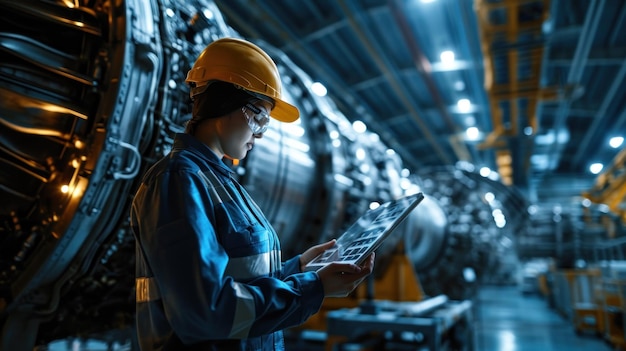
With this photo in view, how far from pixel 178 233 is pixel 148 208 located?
12cm

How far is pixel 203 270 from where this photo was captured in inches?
31.8

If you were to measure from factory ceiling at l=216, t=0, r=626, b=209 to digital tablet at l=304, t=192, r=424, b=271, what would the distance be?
17.0 feet

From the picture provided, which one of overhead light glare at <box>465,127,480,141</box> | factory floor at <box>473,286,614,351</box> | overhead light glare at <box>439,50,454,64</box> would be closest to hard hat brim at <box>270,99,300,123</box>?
factory floor at <box>473,286,614,351</box>

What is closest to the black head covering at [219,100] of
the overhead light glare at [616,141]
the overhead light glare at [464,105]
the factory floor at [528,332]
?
the factory floor at [528,332]

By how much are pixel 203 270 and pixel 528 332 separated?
8080 mm

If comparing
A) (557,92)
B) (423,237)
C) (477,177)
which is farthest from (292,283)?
(557,92)

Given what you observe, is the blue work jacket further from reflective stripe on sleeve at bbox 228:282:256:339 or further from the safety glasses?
the safety glasses

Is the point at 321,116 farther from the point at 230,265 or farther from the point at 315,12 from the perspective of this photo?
the point at 315,12

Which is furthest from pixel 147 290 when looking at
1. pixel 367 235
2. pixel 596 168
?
pixel 596 168

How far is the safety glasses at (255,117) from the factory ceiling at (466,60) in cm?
517

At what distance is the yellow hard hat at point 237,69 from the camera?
3.57ft

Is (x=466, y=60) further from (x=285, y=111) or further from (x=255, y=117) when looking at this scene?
(x=255, y=117)

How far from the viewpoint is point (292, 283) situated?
93 cm

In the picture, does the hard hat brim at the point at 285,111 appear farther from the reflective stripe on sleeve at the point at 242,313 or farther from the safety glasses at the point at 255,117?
the reflective stripe on sleeve at the point at 242,313
